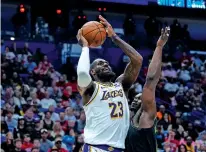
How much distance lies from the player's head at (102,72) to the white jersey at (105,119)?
0.14 meters

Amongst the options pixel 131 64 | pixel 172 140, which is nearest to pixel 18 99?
pixel 172 140

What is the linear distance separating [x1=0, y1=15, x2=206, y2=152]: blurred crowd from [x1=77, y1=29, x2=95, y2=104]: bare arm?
587cm

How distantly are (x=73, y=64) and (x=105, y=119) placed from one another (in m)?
13.5

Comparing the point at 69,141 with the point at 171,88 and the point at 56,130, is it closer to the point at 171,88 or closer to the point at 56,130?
the point at 56,130

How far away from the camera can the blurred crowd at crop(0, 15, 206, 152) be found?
1256 centimetres

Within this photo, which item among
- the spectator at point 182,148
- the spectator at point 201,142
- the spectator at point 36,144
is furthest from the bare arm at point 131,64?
the spectator at point 201,142

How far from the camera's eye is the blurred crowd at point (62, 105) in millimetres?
12562

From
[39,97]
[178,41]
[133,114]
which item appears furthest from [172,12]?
[133,114]

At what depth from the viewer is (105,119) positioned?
18.6 feet

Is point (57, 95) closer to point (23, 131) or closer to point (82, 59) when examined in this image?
point (23, 131)

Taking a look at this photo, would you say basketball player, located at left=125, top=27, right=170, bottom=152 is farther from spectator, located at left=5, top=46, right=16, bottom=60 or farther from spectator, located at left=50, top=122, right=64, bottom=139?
spectator, located at left=5, top=46, right=16, bottom=60

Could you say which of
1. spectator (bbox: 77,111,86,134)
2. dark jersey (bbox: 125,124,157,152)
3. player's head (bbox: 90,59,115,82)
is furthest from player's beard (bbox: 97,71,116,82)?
spectator (bbox: 77,111,86,134)

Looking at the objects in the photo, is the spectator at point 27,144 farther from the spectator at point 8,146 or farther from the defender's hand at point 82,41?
the defender's hand at point 82,41

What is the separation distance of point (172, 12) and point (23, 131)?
1057 cm
